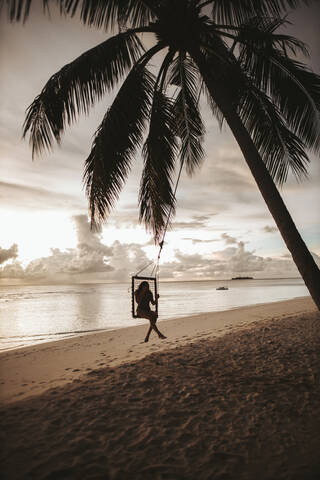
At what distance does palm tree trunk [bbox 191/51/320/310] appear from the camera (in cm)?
306

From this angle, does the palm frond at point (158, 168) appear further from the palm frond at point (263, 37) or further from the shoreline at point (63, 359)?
the shoreline at point (63, 359)

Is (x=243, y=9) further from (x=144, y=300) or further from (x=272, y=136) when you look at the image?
(x=144, y=300)

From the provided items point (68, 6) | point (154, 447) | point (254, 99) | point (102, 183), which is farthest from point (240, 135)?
point (154, 447)

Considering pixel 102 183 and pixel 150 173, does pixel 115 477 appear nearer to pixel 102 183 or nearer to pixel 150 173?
pixel 102 183

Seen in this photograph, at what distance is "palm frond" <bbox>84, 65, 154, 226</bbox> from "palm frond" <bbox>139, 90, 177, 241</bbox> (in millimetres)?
303

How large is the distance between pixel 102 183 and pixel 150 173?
38.4 inches

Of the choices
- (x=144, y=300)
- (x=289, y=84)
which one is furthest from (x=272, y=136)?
(x=144, y=300)

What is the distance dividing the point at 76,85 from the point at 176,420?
16.4ft

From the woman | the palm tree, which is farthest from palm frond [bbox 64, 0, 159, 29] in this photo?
the woman

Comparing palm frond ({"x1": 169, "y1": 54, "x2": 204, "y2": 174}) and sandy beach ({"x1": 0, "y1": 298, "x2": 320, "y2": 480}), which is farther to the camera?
palm frond ({"x1": 169, "y1": 54, "x2": 204, "y2": 174})

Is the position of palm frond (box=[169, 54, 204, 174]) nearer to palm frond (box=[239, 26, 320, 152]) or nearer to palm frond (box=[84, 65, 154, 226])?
palm frond (box=[84, 65, 154, 226])

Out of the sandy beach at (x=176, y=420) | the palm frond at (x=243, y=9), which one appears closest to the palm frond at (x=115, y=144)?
the palm frond at (x=243, y=9)

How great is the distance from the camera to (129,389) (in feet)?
12.8

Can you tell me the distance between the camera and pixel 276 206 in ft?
10.6
